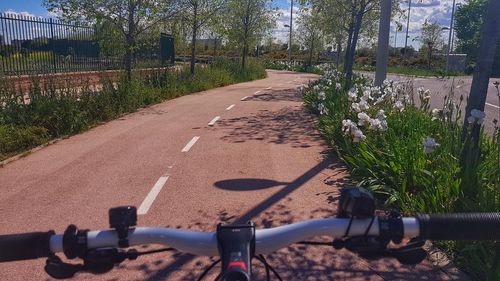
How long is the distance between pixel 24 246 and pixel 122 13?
16.0 meters

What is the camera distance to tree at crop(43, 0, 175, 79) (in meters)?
16.0

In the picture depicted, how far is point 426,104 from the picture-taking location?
8883mm

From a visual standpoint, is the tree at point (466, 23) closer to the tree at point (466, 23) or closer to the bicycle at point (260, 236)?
the tree at point (466, 23)

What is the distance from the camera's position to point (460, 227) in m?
1.65

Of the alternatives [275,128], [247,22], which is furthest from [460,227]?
[247,22]

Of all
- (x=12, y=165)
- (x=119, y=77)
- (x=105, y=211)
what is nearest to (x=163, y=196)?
(x=105, y=211)

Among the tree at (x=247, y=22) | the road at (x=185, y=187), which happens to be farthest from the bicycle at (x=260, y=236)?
the tree at (x=247, y=22)

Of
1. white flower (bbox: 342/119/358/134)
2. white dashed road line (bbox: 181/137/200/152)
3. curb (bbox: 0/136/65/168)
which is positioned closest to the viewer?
white flower (bbox: 342/119/358/134)

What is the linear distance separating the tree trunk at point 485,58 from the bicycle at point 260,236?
4.18 m

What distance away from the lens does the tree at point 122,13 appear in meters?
16.0

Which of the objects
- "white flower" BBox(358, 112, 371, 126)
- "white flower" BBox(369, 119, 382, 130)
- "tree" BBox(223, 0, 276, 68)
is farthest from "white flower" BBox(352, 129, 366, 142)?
"tree" BBox(223, 0, 276, 68)

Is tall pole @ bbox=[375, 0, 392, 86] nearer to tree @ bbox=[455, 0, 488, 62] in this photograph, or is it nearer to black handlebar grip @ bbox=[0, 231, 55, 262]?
black handlebar grip @ bbox=[0, 231, 55, 262]

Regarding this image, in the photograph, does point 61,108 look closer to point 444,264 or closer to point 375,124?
point 375,124

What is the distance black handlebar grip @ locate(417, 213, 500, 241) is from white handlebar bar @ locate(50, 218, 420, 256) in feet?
0.14
